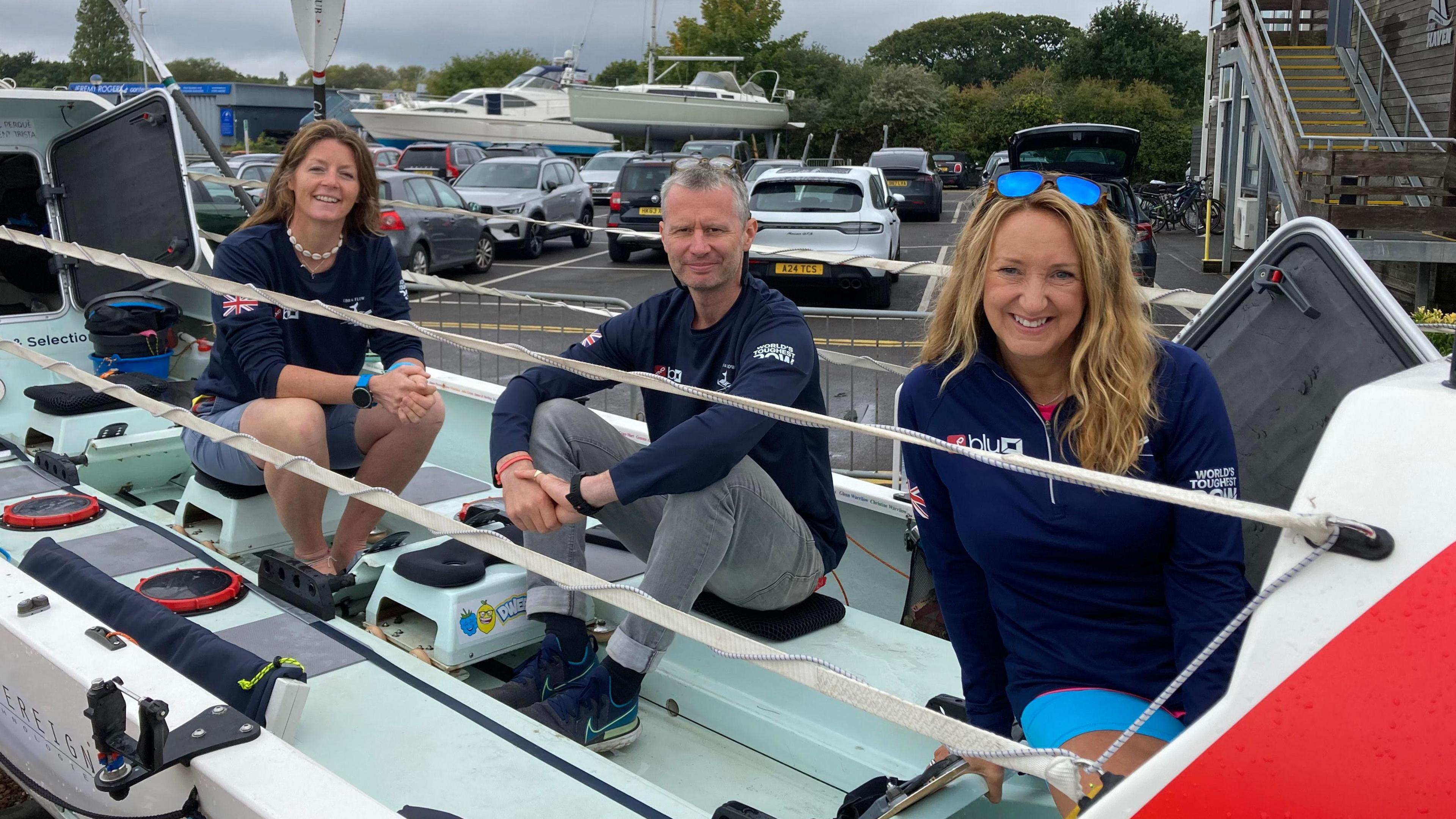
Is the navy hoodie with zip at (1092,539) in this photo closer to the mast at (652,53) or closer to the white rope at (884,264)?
the white rope at (884,264)

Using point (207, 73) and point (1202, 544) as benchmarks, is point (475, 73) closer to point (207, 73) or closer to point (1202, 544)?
point (207, 73)

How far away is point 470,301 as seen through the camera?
1346cm

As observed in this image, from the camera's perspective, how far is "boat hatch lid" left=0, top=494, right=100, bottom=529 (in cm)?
329

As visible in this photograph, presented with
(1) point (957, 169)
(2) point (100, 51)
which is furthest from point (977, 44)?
(2) point (100, 51)

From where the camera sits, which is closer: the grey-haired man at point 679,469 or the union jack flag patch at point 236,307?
the grey-haired man at point 679,469

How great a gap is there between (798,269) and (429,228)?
547 cm

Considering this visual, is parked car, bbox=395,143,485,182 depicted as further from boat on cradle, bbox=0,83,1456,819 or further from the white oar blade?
boat on cradle, bbox=0,83,1456,819

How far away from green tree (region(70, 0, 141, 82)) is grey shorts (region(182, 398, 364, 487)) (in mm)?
32453

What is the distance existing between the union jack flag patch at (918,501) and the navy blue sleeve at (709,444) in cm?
50

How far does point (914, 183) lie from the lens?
2727 cm

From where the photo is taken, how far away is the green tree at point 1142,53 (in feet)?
181

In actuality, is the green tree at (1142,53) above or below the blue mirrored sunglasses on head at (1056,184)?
above

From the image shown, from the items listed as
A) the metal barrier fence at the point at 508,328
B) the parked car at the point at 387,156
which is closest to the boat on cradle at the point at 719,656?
the metal barrier fence at the point at 508,328

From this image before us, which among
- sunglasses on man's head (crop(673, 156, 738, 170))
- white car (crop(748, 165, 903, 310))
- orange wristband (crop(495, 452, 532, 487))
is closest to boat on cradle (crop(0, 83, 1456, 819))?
orange wristband (crop(495, 452, 532, 487))
